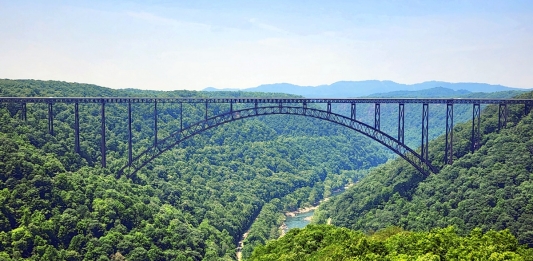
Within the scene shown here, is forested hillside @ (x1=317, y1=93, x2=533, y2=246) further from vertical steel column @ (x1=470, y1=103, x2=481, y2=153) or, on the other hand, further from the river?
the river

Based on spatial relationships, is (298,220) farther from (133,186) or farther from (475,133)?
(475,133)

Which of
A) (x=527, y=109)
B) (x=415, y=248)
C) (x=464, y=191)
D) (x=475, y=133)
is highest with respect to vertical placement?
(x=527, y=109)

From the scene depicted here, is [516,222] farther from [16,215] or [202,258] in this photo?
[16,215]

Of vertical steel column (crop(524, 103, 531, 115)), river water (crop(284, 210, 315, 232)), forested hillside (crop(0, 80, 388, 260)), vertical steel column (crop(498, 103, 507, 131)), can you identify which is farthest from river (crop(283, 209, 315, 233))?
vertical steel column (crop(524, 103, 531, 115))

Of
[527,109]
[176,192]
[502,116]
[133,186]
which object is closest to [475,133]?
[502,116]

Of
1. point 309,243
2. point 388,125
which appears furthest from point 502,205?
point 388,125
